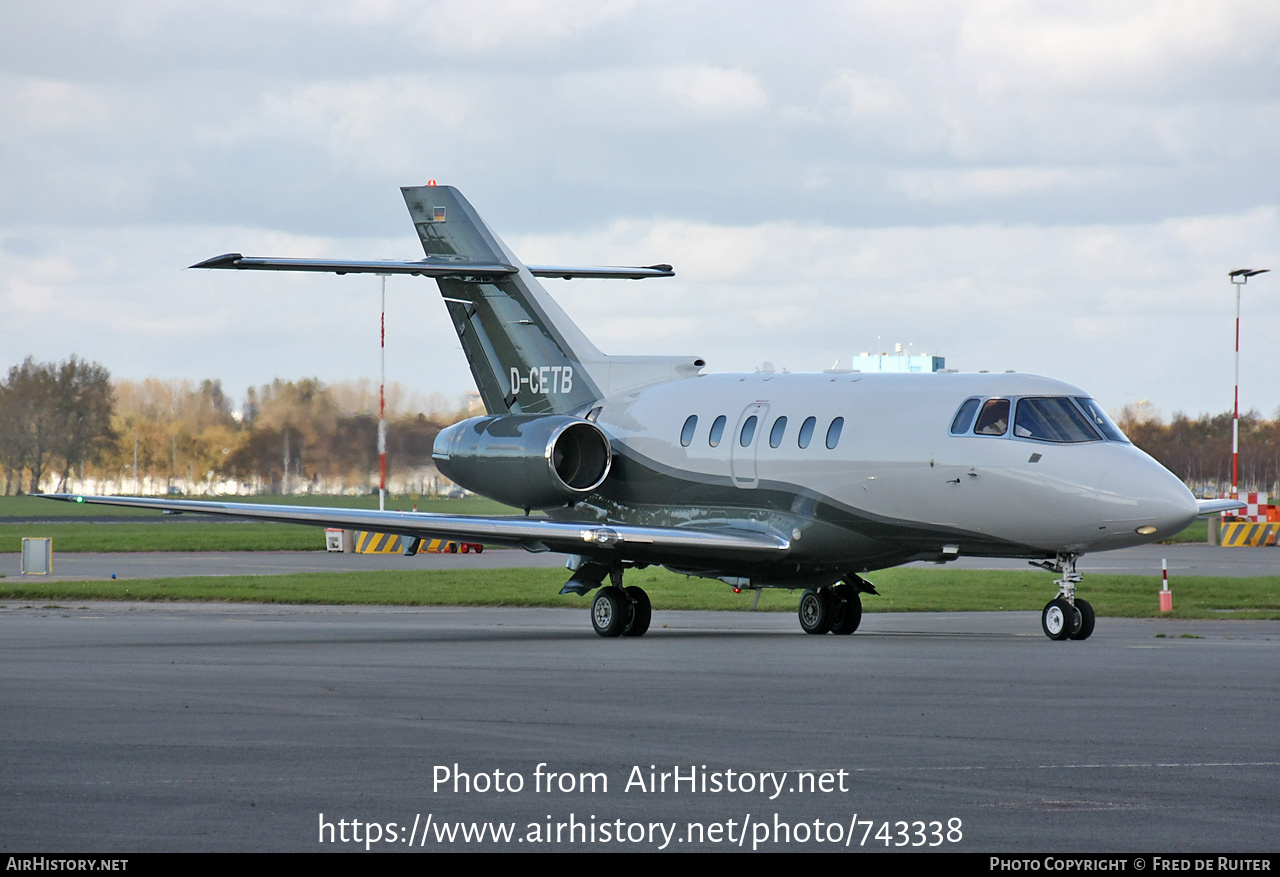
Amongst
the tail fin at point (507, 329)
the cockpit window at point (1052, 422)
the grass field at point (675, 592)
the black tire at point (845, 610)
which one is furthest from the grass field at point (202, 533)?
the cockpit window at point (1052, 422)

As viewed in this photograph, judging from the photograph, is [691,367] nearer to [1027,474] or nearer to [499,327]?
[499,327]

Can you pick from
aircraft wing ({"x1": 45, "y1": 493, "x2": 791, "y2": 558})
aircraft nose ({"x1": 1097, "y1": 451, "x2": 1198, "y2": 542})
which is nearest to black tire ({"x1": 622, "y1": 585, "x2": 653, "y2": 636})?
aircraft wing ({"x1": 45, "y1": 493, "x2": 791, "y2": 558})

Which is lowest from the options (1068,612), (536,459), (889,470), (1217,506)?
(1068,612)

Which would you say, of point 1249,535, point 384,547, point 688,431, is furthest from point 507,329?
point 1249,535

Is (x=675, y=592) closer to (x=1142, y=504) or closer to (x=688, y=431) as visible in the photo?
(x=688, y=431)

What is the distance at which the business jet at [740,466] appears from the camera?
65.4ft

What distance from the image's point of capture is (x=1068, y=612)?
19906mm

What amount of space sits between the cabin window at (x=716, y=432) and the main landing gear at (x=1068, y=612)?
17.2 feet

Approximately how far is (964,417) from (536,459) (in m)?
6.60

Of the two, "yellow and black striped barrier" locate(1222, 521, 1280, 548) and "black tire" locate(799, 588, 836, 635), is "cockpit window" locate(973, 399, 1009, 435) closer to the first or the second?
"black tire" locate(799, 588, 836, 635)

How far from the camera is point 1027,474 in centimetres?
1978

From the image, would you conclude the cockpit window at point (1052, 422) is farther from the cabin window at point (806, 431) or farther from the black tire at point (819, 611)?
the black tire at point (819, 611)

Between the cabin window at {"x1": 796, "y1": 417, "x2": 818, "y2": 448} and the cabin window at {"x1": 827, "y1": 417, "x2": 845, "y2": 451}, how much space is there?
298 mm

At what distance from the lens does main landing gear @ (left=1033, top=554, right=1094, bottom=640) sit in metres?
19.9
